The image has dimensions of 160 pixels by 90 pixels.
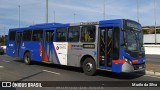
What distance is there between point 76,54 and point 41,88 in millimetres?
5188

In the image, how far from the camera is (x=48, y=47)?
17.0 metres

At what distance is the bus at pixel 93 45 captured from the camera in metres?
12.3

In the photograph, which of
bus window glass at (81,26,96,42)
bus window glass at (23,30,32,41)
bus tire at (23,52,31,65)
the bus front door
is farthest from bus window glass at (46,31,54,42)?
the bus front door

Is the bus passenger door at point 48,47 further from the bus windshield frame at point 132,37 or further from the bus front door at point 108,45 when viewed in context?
the bus windshield frame at point 132,37

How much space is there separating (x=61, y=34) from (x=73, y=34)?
1.28 metres

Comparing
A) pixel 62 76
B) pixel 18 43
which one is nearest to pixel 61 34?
pixel 62 76

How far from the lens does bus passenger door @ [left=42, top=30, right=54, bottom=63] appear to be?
16.8 metres

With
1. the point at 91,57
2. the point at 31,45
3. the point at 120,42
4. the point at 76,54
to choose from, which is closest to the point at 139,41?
the point at 120,42

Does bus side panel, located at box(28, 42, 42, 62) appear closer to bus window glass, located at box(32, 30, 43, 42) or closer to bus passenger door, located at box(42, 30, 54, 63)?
bus window glass, located at box(32, 30, 43, 42)

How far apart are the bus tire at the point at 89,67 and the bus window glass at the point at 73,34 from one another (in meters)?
1.49

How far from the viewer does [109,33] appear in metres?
12.8

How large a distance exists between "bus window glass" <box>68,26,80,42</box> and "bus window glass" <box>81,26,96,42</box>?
0.46 m

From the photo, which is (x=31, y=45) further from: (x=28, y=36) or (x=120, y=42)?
A: (x=120, y=42)

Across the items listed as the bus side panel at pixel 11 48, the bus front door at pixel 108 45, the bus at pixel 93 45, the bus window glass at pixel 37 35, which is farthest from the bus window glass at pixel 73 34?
the bus side panel at pixel 11 48
